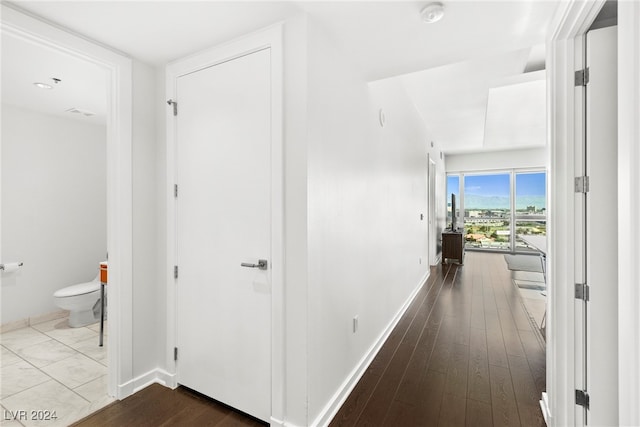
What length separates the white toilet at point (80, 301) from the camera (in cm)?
301

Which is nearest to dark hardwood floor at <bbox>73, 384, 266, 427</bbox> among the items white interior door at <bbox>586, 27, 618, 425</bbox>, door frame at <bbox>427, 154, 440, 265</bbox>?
white interior door at <bbox>586, 27, 618, 425</bbox>

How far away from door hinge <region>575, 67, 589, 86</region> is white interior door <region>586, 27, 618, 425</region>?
46 mm

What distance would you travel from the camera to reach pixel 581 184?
4.74 feet

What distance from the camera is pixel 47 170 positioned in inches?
135

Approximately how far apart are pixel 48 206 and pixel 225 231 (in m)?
3.00

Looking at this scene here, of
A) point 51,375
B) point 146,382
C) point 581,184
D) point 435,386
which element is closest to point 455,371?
point 435,386

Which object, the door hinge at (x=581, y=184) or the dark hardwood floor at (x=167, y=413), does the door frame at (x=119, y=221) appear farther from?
the door hinge at (x=581, y=184)

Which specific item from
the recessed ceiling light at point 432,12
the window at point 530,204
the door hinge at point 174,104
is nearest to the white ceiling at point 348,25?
the recessed ceiling light at point 432,12

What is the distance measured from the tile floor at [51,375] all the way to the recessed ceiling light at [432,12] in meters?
3.03

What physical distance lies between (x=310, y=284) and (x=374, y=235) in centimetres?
113

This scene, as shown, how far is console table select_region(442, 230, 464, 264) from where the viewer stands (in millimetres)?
6391

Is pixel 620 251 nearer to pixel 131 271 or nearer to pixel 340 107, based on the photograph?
pixel 340 107

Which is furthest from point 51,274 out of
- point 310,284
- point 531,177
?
point 531,177

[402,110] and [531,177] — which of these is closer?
[402,110]
